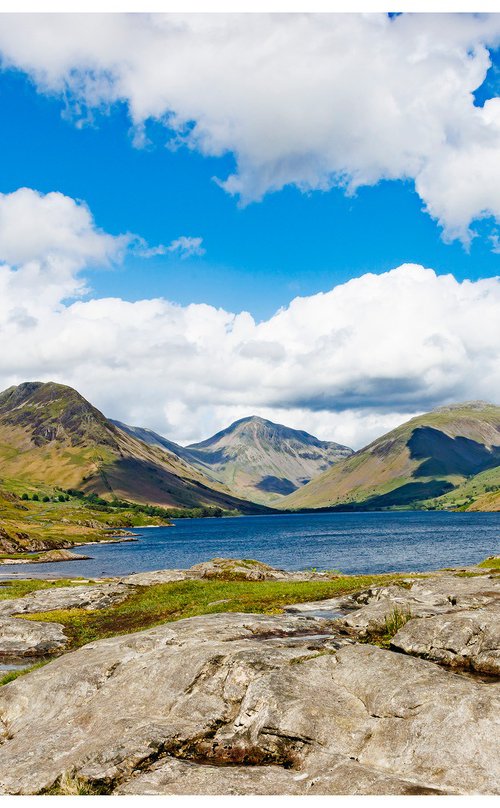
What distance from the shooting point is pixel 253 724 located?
20.0 meters

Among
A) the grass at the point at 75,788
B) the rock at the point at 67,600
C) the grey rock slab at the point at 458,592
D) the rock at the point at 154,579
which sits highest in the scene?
the grey rock slab at the point at 458,592

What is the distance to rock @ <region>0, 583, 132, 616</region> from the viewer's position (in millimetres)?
60500

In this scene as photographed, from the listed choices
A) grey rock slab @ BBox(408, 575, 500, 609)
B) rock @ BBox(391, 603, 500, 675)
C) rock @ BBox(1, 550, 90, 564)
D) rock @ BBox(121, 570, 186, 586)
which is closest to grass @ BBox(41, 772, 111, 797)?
rock @ BBox(391, 603, 500, 675)

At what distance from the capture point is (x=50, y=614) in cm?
5725

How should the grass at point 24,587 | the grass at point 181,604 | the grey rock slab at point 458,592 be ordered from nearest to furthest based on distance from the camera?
the grey rock slab at point 458,592
the grass at point 181,604
the grass at point 24,587

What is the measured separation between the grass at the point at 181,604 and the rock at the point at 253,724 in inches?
749

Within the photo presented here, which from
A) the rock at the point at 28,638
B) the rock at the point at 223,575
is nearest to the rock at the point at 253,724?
the rock at the point at 28,638

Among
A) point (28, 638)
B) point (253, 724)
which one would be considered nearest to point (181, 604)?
point (28, 638)

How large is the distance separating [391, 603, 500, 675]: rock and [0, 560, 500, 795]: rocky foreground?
7cm

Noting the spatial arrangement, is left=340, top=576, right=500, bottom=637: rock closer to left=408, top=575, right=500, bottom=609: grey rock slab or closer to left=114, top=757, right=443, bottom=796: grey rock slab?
left=408, top=575, right=500, bottom=609: grey rock slab

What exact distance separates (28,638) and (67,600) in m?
18.4

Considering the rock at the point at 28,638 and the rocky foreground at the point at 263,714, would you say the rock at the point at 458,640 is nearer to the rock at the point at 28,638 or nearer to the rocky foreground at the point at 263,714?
the rocky foreground at the point at 263,714

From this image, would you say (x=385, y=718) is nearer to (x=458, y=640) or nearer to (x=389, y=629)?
(x=458, y=640)

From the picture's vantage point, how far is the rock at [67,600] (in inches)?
2382
